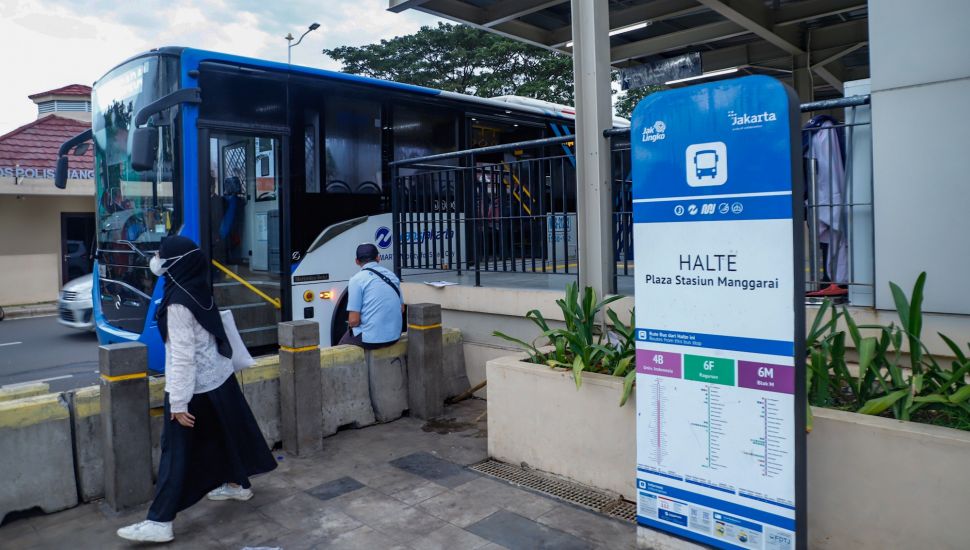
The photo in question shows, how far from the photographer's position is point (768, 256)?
3.27 m

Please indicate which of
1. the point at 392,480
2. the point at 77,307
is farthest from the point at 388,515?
the point at 77,307

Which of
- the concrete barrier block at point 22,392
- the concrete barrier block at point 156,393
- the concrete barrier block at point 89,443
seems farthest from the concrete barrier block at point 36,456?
the concrete barrier block at point 156,393

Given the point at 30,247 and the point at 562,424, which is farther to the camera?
the point at 30,247

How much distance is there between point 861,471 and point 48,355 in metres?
12.8

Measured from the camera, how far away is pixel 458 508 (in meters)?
Result: 4.56

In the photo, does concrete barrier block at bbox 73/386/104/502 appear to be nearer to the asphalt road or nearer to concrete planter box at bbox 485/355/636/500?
concrete planter box at bbox 485/355/636/500

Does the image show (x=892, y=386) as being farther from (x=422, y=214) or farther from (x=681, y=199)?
(x=422, y=214)

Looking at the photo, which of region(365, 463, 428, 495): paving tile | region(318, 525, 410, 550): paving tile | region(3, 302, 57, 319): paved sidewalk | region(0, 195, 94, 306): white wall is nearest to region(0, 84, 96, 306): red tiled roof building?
region(0, 195, 94, 306): white wall

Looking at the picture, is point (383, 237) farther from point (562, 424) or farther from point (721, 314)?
point (721, 314)

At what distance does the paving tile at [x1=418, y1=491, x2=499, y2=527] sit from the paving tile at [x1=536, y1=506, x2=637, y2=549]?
400 millimetres

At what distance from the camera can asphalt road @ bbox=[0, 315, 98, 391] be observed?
397 inches

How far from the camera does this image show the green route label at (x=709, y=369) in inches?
135

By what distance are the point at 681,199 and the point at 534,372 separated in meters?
1.98

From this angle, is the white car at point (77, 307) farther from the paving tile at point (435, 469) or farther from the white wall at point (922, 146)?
the white wall at point (922, 146)
